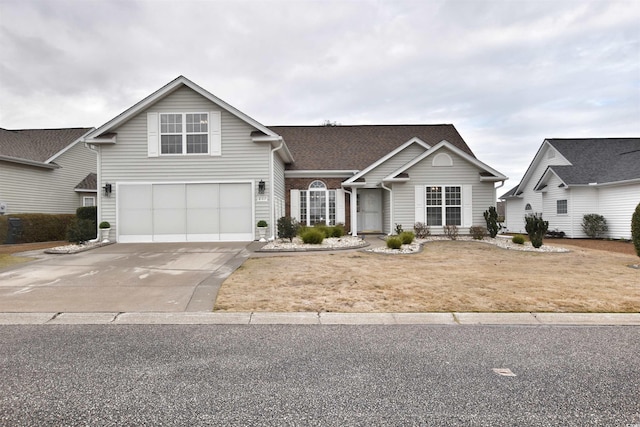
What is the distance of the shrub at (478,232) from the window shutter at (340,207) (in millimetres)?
6353

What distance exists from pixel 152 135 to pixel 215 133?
2561mm

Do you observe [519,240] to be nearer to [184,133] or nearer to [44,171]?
[184,133]

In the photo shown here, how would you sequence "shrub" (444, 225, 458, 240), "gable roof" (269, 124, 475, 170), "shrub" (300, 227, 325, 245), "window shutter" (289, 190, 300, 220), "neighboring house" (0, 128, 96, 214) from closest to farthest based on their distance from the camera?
"shrub" (300, 227, 325, 245)
"shrub" (444, 225, 458, 240)
"neighboring house" (0, 128, 96, 214)
"window shutter" (289, 190, 300, 220)
"gable roof" (269, 124, 475, 170)

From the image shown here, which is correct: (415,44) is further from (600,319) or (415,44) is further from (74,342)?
(74,342)

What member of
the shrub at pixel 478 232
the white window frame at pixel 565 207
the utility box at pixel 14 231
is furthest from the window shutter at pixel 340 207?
the utility box at pixel 14 231

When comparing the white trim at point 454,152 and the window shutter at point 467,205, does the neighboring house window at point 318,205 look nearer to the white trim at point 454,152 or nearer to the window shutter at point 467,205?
the white trim at point 454,152

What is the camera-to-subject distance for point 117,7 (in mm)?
12758

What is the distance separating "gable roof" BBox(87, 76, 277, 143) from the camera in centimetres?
1389

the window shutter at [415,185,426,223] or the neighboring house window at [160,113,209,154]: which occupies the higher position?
the neighboring house window at [160,113,209,154]

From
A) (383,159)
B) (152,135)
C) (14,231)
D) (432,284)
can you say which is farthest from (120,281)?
(14,231)

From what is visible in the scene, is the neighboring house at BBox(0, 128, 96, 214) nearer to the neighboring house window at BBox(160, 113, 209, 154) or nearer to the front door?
the neighboring house window at BBox(160, 113, 209, 154)

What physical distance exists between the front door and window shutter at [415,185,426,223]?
3002mm

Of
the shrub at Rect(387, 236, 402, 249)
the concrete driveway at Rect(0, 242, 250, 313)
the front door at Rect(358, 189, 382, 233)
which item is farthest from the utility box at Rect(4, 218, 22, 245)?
the shrub at Rect(387, 236, 402, 249)

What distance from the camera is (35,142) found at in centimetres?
2148
